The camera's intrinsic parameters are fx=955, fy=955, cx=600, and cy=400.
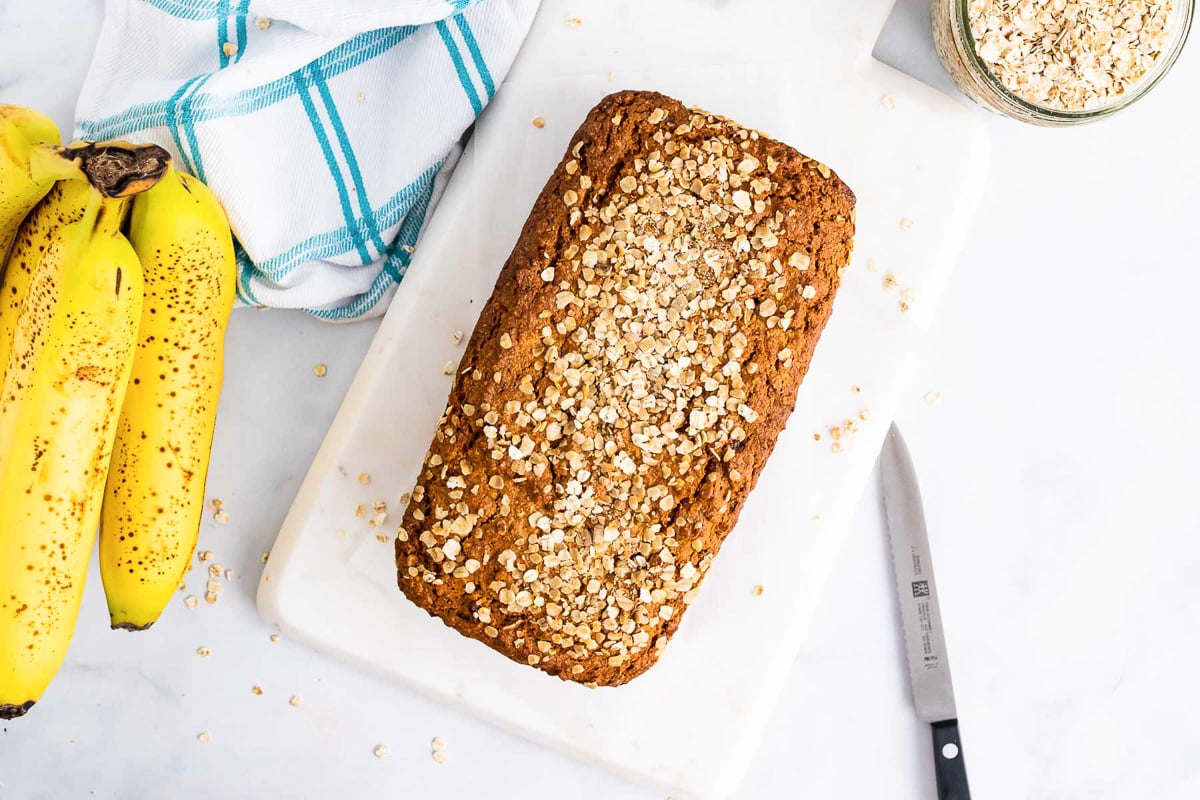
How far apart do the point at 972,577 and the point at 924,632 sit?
16 centimetres

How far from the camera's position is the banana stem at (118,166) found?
1.28 m

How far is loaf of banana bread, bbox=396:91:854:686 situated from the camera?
149cm

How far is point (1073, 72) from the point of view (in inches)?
64.2

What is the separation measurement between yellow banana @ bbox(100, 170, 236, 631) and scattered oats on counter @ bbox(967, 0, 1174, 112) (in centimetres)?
131

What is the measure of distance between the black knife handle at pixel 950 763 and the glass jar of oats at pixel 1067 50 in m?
1.17

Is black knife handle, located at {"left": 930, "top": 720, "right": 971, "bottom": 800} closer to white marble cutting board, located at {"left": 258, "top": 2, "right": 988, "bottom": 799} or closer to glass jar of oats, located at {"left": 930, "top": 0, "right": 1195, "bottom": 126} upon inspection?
white marble cutting board, located at {"left": 258, "top": 2, "right": 988, "bottom": 799}

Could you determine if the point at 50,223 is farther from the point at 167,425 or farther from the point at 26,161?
the point at 167,425

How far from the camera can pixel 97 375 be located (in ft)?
4.46

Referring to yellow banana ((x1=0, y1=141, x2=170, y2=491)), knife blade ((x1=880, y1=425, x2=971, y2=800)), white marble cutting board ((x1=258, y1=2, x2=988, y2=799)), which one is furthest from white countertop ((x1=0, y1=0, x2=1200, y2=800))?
yellow banana ((x1=0, y1=141, x2=170, y2=491))

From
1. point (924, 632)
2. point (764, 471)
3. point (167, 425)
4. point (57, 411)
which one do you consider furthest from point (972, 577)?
point (57, 411)

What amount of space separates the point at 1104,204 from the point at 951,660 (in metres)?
0.98

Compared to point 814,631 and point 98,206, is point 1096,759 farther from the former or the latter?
point 98,206

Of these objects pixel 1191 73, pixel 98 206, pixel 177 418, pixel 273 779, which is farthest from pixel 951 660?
pixel 98 206

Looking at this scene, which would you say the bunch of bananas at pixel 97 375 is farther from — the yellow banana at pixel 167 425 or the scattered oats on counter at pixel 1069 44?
the scattered oats on counter at pixel 1069 44
